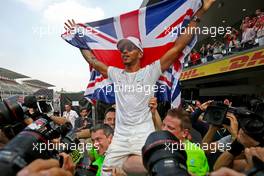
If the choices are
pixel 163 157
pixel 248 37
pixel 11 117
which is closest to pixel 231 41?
pixel 248 37

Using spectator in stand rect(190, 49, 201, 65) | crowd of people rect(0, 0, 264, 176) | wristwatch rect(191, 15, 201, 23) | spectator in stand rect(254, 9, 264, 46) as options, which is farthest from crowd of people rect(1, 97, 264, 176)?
spectator in stand rect(190, 49, 201, 65)

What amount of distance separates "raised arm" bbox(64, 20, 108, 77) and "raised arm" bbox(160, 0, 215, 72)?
0.60 m

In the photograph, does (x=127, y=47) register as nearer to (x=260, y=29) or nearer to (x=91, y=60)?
(x=91, y=60)

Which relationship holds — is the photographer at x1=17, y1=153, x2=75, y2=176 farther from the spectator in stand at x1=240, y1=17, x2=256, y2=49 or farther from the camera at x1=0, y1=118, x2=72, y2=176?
the spectator in stand at x1=240, y1=17, x2=256, y2=49

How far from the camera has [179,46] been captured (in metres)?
3.22

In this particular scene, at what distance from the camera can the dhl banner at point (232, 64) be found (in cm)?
916

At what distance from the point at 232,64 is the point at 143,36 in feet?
24.7

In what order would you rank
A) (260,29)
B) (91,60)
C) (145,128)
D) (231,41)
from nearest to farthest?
(145,128) < (91,60) < (260,29) < (231,41)

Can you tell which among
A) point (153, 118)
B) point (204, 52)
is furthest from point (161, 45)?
point (204, 52)

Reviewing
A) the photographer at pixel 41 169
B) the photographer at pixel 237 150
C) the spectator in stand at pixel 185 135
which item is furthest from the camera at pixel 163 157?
the spectator in stand at pixel 185 135

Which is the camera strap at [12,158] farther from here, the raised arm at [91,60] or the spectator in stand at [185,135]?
the raised arm at [91,60]

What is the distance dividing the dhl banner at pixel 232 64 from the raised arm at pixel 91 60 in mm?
6404

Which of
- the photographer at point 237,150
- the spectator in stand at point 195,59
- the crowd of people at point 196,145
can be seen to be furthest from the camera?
the spectator in stand at point 195,59

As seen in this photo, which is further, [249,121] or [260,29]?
[260,29]
